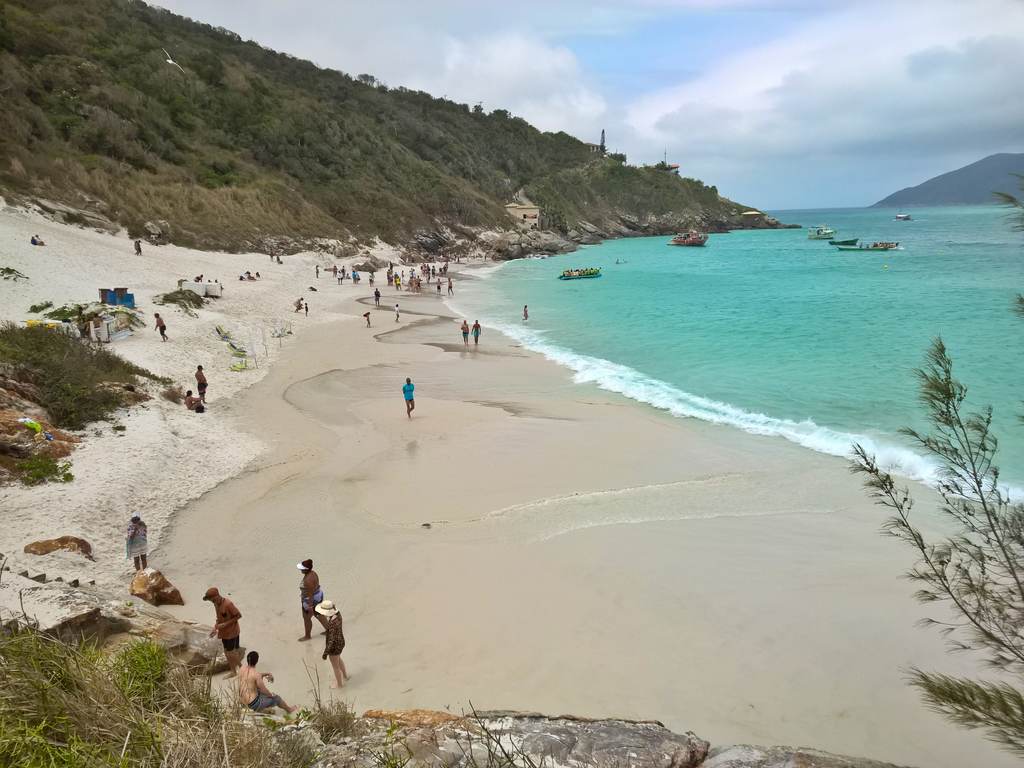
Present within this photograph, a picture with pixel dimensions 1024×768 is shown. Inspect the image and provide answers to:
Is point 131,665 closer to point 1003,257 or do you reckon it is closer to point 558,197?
point 1003,257

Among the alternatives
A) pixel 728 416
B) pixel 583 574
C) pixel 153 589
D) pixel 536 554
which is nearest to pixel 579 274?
pixel 728 416

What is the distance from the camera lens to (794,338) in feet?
86.1

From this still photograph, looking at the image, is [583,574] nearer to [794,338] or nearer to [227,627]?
[227,627]

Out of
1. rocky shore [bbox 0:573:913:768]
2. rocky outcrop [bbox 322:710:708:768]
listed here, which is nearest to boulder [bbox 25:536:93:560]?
rocky shore [bbox 0:573:913:768]

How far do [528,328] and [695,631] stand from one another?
22741 millimetres

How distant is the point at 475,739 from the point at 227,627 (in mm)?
3711


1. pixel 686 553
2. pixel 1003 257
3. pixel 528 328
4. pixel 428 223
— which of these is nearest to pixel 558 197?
pixel 428 223

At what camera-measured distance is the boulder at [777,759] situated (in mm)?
4414

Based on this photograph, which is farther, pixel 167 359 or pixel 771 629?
pixel 167 359

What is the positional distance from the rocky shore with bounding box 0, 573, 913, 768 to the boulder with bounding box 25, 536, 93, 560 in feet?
7.69

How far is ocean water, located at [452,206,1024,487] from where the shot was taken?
50.8 feet

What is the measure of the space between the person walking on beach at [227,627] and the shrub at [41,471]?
516 cm

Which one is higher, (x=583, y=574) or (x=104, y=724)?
(x=104, y=724)

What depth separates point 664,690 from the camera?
6.39 m
